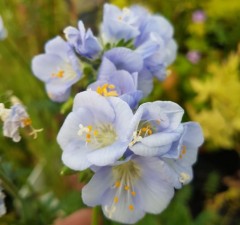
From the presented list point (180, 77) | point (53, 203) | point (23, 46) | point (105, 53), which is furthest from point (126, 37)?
point (180, 77)

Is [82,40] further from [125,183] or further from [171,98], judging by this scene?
[171,98]

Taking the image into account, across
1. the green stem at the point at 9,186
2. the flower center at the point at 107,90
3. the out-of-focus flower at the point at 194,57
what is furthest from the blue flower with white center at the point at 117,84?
the out-of-focus flower at the point at 194,57

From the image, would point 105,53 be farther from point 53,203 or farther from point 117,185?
point 53,203

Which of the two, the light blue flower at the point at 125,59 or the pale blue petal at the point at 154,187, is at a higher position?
the light blue flower at the point at 125,59

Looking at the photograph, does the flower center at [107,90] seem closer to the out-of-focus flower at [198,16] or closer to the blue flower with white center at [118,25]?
the blue flower with white center at [118,25]

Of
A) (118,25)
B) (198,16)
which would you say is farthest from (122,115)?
(198,16)

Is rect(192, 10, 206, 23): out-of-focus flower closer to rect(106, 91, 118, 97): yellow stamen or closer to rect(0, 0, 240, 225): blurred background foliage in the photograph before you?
rect(0, 0, 240, 225): blurred background foliage

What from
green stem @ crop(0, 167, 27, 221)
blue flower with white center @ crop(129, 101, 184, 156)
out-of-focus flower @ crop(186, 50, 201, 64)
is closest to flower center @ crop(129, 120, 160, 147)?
blue flower with white center @ crop(129, 101, 184, 156)
